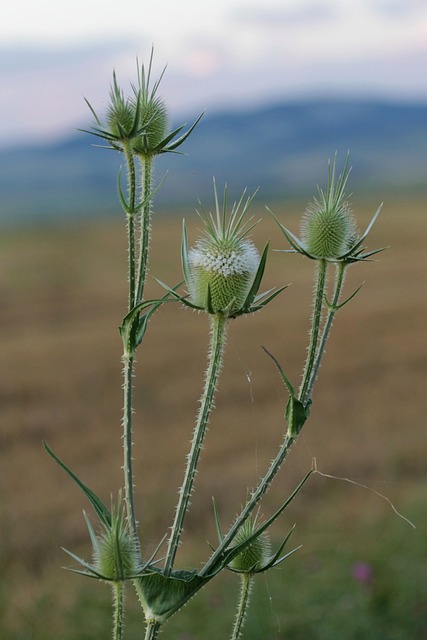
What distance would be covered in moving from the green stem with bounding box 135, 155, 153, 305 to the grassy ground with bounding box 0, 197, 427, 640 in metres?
0.60

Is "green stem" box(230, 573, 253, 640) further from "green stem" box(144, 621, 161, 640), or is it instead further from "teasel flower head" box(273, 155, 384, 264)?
"teasel flower head" box(273, 155, 384, 264)

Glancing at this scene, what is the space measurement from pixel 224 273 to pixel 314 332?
203 millimetres

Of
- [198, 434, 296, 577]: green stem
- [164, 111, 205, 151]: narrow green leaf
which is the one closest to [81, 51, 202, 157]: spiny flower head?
[164, 111, 205, 151]: narrow green leaf

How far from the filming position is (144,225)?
158cm

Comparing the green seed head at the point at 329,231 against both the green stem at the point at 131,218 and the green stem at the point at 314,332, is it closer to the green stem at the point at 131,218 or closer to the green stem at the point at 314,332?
the green stem at the point at 314,332

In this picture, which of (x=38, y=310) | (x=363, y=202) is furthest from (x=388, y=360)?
(x=363, y=202)

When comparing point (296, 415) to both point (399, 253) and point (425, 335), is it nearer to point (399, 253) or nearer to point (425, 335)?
point (425, 335)

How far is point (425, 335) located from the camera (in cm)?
2794

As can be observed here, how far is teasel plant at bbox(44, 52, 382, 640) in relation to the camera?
1.40 m

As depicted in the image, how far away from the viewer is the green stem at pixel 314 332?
149 cm

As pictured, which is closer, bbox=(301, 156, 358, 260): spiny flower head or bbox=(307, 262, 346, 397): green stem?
bbox=(307, 262, 346, 397): green stem

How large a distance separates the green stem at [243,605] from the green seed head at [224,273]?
53 centimetres

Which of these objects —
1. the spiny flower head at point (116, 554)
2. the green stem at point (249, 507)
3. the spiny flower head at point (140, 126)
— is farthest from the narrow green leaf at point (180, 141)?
the spiny flower head at point (116, 554)

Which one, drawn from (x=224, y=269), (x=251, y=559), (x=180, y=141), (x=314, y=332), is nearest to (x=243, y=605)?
(x=251, y=559)
